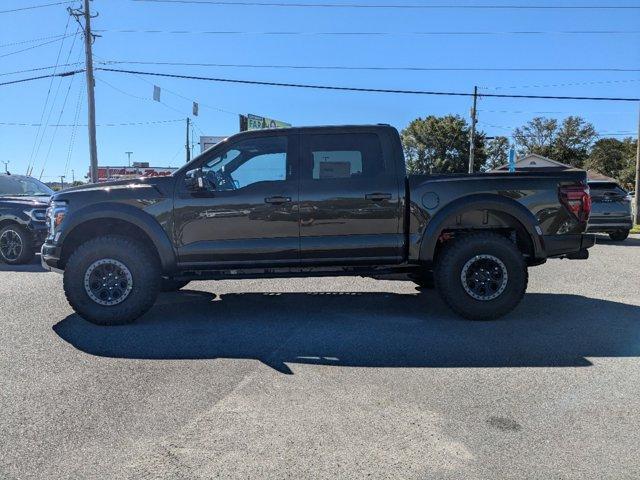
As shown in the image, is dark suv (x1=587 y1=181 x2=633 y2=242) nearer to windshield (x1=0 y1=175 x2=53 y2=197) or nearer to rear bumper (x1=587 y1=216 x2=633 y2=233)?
rear bumper (x1=587 y1=216 x2=633 y2=233)

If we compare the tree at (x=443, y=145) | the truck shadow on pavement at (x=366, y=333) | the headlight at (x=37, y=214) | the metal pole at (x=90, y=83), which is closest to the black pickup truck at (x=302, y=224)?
the truck shadow on pavement at (x=366, y=333)

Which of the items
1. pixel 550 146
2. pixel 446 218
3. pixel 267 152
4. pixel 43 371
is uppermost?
pixel 550 146

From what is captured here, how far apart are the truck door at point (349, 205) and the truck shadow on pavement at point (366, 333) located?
0.80 meters

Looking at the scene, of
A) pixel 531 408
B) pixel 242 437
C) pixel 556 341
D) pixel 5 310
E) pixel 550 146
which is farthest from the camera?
pixel 550 146

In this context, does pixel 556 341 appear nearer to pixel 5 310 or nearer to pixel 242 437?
pixel 242 437

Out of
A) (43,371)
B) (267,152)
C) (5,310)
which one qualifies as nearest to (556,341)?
(267,152)

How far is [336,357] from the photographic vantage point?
14.9ft

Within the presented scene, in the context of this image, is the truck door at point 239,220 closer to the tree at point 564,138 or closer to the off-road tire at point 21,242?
the off-road tire at point 21,242

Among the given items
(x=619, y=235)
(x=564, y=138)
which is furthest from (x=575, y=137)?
(x=619, y=235)

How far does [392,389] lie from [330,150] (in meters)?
2.87

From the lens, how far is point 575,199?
556 cm

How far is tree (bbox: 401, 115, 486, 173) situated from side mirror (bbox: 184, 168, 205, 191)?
47.4 metres

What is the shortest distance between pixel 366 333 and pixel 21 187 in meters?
10.2

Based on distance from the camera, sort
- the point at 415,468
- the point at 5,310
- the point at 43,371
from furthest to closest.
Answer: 1. the point at 5,310
2. the point at 43,371
3. the point at 415,468
